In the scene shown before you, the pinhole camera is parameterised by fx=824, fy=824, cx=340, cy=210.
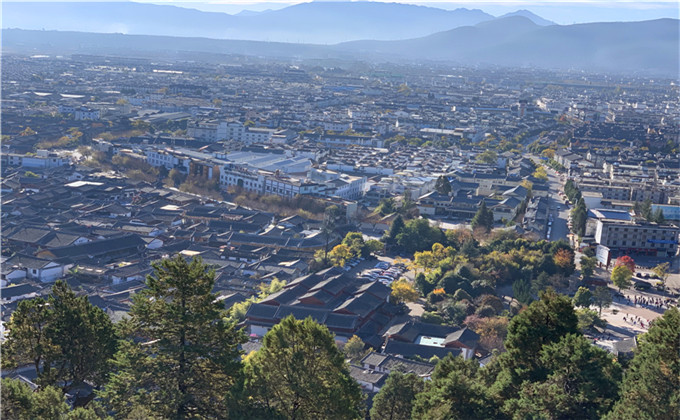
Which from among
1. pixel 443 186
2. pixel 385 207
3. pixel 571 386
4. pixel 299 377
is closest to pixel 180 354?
pixel 299 377

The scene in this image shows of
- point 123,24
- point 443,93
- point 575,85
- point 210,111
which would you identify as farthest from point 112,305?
point 123,24

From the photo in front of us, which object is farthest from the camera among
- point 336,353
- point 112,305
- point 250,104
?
point 250,104

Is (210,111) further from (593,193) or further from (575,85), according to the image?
(575,85)

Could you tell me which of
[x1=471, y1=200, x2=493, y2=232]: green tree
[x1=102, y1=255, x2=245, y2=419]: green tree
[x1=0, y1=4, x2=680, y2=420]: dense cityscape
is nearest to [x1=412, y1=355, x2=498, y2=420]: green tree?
[x1=0, y1=4, x2=680, y2=420]: dense cityscape

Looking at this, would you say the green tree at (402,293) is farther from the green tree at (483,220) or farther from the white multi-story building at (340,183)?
the white multi-story building at (340,183)

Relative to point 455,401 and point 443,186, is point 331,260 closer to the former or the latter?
point 443,186

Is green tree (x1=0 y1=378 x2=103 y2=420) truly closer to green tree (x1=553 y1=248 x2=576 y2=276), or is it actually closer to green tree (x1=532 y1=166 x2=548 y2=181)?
green tree (x1=553 y1=248 x2=576 y2=276)
